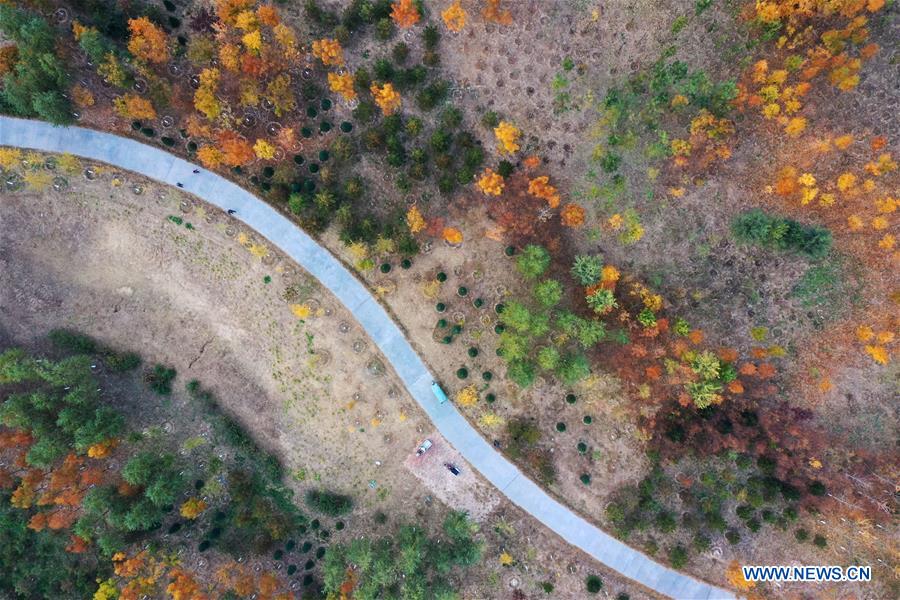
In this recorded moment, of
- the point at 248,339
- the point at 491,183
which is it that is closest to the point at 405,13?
the point at 491,183

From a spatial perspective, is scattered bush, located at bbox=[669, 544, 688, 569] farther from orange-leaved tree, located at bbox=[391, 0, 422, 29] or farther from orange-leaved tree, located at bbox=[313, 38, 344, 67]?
orange-leaved tree, located at bbox=[313, 38, 344, 67]

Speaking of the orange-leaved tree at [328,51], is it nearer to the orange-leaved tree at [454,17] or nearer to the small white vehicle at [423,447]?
the orange-leaved tree at [454,17]

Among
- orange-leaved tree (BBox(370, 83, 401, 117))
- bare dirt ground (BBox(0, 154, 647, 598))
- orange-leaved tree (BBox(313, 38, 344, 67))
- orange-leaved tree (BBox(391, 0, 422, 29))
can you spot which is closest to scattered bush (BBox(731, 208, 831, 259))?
orange-leaved tree (BBox(370, 83, 401, 117))

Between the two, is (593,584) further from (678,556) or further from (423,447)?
(423,447)

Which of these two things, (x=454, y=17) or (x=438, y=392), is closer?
(x=454, y=17)

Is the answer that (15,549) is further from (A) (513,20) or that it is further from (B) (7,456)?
(A) (513,20)
